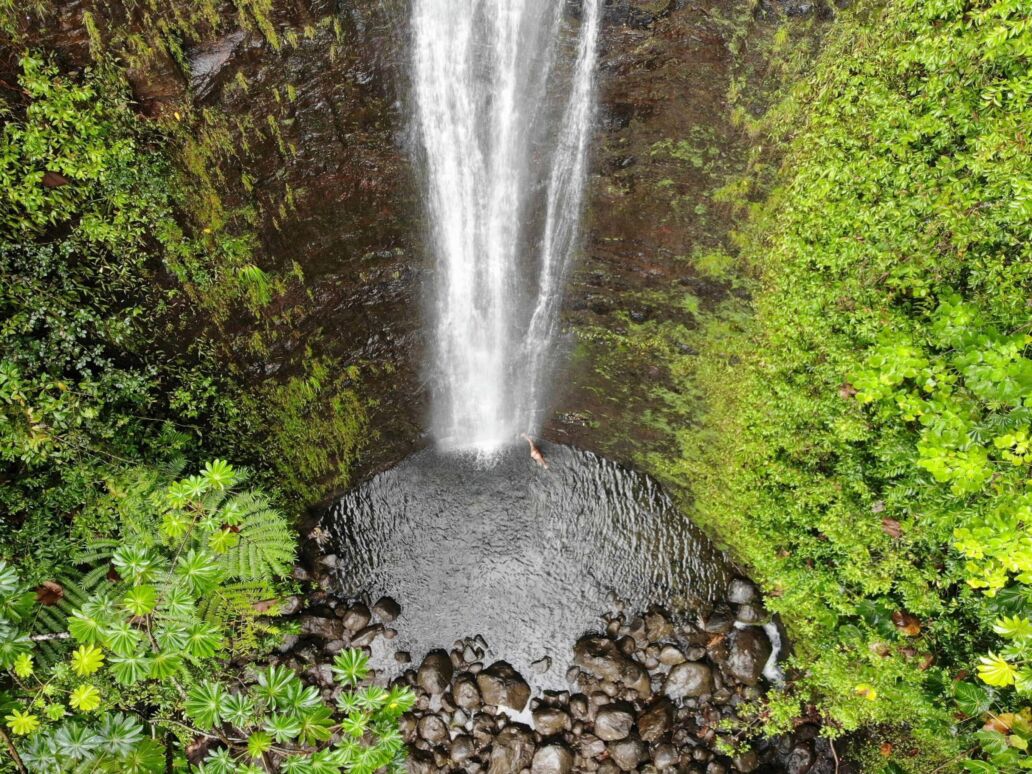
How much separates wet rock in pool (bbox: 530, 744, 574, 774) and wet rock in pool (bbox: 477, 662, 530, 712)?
602 mm

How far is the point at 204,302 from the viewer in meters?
5.66

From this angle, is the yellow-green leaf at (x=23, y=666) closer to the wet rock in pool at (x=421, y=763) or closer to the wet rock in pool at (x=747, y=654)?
the wet rock in pool at (x=421, y=763)

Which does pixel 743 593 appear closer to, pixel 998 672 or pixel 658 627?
pixel 658 627

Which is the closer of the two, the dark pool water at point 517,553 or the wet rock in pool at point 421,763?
the wet rock in pool at point 421,763

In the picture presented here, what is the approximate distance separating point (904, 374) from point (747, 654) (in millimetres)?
4956

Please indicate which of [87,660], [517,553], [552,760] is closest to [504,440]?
[517,553]

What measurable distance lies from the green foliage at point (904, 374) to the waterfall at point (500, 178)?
6.85ft

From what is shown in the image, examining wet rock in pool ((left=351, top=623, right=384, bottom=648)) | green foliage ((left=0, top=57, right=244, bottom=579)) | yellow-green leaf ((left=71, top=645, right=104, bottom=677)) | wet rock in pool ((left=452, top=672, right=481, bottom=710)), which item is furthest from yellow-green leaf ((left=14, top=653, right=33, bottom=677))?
wet rock in pool ((left=452, top=672, right=481, bottom=710))

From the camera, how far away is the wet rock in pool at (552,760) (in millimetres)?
6957

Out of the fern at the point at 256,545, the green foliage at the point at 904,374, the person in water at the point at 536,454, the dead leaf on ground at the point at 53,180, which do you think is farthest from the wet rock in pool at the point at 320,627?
the dead leaf on ground at the point at 53,180

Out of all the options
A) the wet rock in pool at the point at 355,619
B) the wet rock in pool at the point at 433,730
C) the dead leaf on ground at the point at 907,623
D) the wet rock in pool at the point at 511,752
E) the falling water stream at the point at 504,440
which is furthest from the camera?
the wet rock in pool at the point at 355,619

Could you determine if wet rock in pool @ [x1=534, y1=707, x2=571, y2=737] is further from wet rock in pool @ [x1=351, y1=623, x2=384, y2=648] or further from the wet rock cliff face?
the wet rock cliff face

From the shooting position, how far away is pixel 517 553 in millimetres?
8336

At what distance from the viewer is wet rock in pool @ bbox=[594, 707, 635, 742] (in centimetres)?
711
